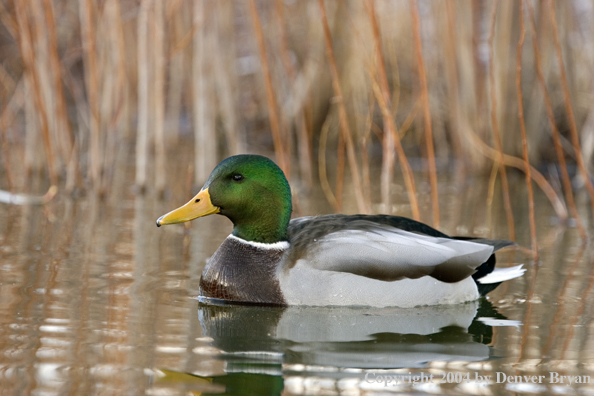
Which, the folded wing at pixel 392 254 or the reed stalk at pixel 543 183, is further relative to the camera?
the reed stalk at pixel 543 183

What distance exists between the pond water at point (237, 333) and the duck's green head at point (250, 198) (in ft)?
1.48

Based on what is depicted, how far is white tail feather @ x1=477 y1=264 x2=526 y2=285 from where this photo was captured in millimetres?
4711

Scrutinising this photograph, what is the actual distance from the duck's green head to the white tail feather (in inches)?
44.1

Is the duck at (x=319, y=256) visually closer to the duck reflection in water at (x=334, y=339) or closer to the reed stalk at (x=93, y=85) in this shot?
the duck reflection in water at (x=334, y=339)

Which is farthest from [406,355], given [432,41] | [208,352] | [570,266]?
[432,41]

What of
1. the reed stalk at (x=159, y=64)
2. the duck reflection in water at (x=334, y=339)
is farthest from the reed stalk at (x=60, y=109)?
the duck reflection in water at (x=334, y=339)

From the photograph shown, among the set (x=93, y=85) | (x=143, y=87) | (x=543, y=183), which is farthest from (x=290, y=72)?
(x=543, y=183)

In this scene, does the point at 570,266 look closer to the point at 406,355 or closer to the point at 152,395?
the point at 406,355

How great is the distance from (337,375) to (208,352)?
0.59 meters

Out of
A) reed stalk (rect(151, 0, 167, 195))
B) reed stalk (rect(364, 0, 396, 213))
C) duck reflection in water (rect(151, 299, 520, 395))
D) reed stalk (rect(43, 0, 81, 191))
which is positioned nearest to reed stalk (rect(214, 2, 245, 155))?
reed stalk (rect(151, 0, 167, 195))

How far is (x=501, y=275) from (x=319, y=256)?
1084 mm

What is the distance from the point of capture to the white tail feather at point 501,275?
471 centimetres

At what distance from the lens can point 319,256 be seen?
14.3 feet

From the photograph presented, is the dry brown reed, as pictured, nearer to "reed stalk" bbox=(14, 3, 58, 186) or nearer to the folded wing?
"reed stalk" bbox=(14, 3, 58, 186)
